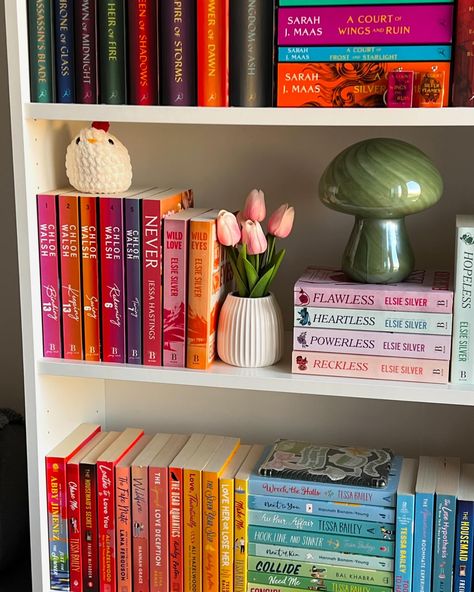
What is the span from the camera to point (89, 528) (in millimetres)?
1393

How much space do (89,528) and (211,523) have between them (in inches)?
7.8

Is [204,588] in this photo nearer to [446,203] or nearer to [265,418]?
[265,418]

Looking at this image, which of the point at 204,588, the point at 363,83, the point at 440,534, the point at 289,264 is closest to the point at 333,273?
the point at 289,264

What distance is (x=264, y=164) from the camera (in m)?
1.44

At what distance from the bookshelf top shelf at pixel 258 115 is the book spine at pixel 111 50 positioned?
0.04 metres

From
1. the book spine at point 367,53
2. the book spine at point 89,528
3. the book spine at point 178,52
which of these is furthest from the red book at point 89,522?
the book spine at point 367,53

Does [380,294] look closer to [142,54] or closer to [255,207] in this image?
[255,207]

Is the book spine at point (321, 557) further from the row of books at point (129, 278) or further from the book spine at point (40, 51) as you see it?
the book spine at point (40, 51)

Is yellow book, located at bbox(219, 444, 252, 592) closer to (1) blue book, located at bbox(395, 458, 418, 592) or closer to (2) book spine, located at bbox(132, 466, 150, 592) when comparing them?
(2) book spine, located at bbox(132, 466, 150, 592)

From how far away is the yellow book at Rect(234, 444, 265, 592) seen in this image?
1.32 metres

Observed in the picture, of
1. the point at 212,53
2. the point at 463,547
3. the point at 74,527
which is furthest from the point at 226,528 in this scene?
the point at 212,53

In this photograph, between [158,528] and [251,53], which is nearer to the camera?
[251,53]

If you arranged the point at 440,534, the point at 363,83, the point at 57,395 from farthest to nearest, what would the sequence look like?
the point at 57,395 → the point at 440,534 → the point at 363,83

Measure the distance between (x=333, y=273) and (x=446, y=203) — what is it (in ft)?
0.72
